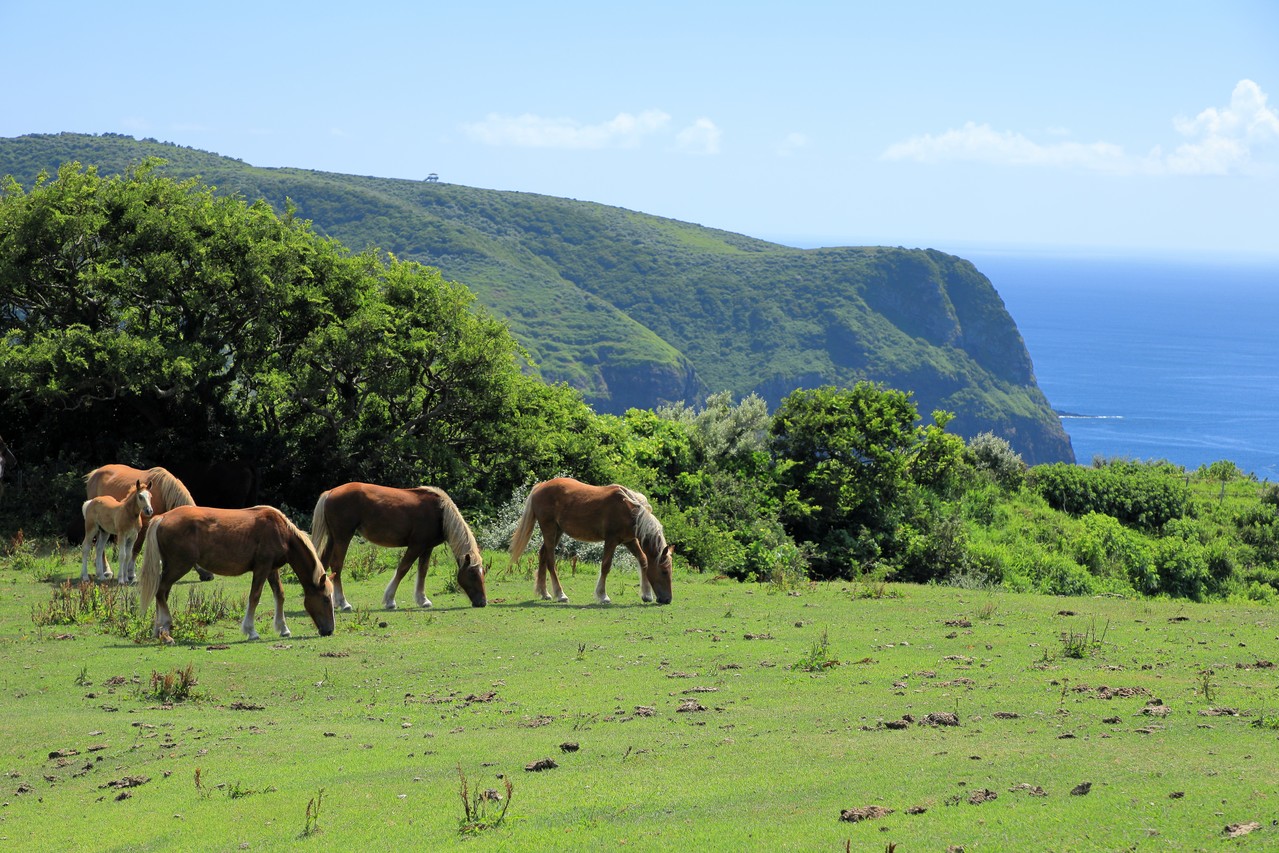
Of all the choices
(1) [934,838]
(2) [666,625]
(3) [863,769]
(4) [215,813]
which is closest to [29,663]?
(4) [215,813]

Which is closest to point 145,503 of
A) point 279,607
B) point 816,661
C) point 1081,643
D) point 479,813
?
point 279,607

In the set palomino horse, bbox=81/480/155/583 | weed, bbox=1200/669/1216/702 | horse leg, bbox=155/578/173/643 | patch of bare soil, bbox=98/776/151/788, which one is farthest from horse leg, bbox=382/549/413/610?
weed, bbox=1200/669/1216/702

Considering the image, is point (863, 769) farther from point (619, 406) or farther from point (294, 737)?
point (619, 406)

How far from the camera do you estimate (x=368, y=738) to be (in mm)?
11039

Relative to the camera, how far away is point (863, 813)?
8078mm

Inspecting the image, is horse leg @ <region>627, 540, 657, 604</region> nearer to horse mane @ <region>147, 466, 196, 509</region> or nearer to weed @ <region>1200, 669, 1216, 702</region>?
horse mane @ <region>147, 466, 196, 509</region>

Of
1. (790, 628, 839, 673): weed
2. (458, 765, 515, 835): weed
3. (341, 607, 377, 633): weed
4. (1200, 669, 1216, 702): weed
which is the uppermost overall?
(1200, 669, 1216, 702): weed

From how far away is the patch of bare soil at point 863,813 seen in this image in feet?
26.4

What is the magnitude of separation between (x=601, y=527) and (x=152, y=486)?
7.88 metres

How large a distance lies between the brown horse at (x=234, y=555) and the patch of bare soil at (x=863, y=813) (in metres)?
9.53

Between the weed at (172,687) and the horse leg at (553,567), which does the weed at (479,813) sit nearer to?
the weed at (172,687)

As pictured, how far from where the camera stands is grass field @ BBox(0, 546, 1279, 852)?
8188 millimetres

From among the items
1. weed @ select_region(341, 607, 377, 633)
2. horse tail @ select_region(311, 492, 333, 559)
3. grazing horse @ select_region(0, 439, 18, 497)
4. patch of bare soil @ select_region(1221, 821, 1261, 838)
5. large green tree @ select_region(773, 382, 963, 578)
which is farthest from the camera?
large green tree @ select_region(773, 382, 963, 578)

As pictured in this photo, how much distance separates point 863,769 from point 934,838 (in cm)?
174
